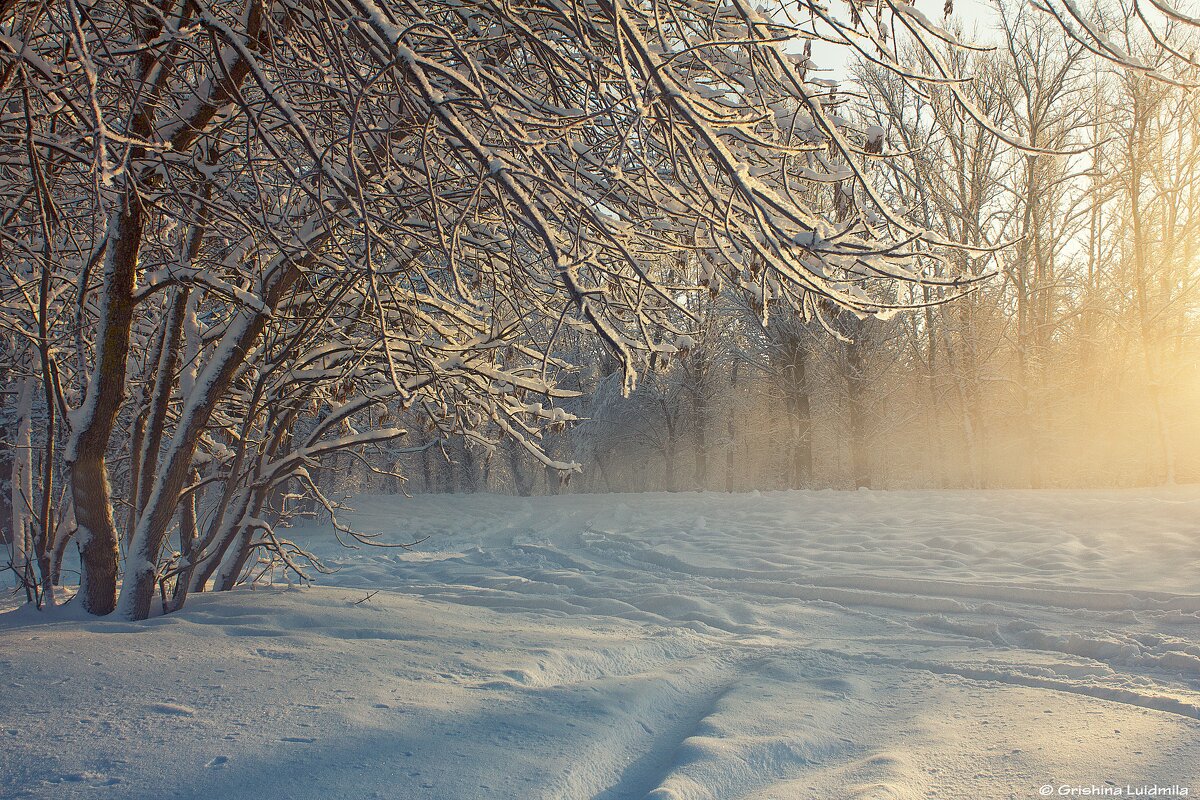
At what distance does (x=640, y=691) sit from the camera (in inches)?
108

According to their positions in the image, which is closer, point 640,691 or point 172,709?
point 172,709

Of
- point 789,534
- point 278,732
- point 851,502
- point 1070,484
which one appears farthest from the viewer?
point 1070,484

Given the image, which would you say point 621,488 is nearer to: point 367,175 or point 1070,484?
point 1070,484

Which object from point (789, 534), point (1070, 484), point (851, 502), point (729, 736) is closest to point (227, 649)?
point (729, 736)

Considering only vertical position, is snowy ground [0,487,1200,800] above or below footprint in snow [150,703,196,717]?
below

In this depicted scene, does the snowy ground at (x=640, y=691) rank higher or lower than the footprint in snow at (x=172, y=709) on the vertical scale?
lower

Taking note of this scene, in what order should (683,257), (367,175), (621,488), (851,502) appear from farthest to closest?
(621,488), (851,502), (683,257), (367,175)

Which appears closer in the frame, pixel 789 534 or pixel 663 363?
pixel 663 363

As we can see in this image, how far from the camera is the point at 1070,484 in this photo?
76.8 ft

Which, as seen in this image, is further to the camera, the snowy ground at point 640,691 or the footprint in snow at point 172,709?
the footprint in snow at point 172,709

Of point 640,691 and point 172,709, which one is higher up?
point 172,709

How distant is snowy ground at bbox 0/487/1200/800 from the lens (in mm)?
1935

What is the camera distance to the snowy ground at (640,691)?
193 centimetres

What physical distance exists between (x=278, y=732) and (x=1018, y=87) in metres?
21.8
